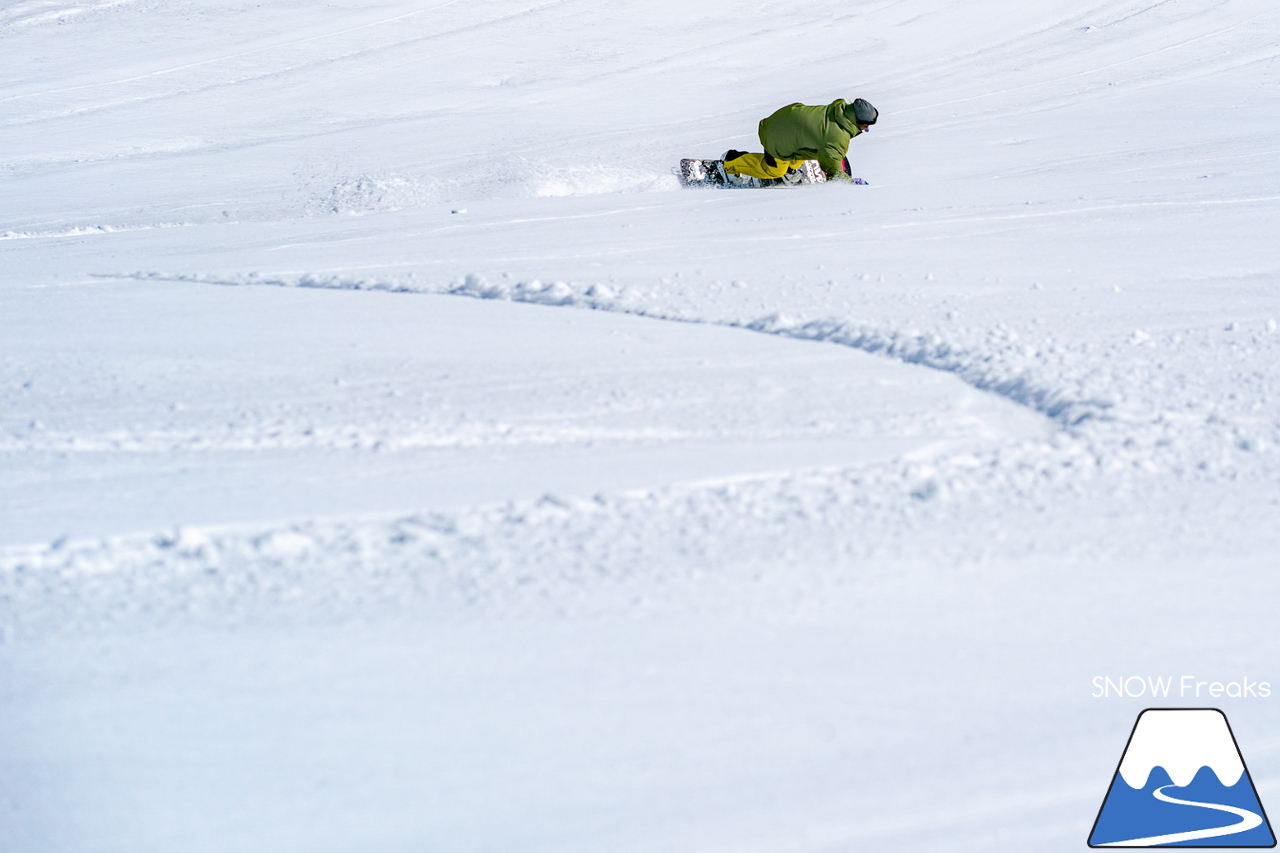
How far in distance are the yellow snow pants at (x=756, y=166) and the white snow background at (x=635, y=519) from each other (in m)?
1.15

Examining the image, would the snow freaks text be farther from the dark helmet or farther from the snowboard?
the snowboard

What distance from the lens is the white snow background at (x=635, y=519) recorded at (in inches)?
54.9

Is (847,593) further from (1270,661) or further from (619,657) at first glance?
(1270,661)

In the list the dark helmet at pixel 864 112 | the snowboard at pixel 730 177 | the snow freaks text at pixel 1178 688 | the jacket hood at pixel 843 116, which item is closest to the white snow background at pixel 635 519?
the snow freaks text at pixel 1178 688

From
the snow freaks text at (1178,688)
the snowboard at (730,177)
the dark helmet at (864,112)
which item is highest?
the dark helmet at (864,112)

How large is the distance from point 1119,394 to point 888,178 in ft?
12.9

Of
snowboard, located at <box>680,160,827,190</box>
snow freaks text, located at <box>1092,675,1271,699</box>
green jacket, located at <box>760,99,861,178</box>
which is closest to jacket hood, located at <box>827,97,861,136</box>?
green jacket, located at <box>760,99,861,178</box>

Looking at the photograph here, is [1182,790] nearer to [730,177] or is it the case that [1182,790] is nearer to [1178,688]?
[1178,688]

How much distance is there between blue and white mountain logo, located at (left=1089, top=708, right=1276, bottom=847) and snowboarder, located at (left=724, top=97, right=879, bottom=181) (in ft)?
16.1

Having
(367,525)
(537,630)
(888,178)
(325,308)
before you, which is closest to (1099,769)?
(537,630)

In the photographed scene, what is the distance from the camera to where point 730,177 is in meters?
6.49

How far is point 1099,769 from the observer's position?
144cm

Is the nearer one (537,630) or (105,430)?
(537,630)

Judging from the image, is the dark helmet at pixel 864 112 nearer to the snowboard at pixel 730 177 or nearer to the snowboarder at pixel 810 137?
the snowboarder at pixel 810 137
